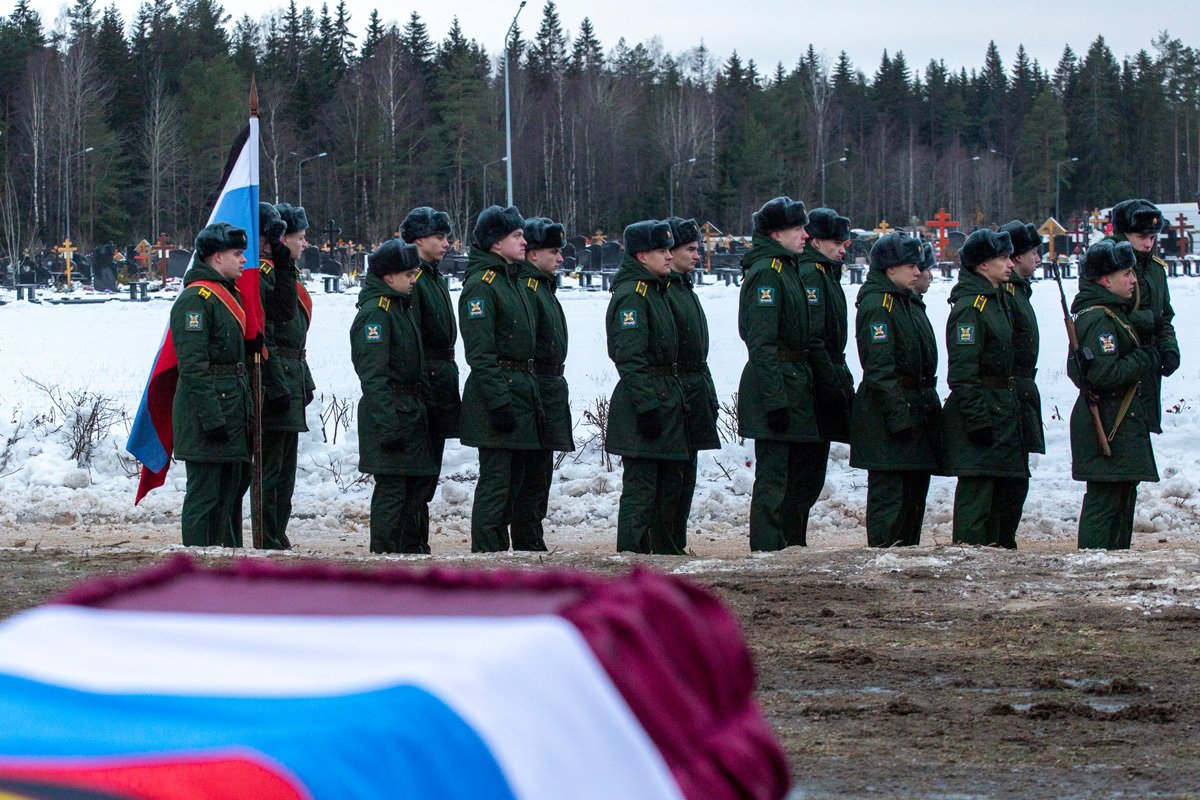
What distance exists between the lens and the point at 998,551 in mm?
7984

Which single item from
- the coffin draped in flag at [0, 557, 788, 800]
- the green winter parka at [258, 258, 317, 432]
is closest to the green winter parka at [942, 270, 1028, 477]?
the green winter parka at [258, 258, 317, 432]

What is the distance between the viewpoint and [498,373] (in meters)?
8.96

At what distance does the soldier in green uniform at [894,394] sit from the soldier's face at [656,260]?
3.51ft

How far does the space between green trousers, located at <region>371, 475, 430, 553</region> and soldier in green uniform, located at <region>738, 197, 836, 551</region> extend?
1837mm

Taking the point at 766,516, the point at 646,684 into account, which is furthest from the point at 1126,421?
the point at 646,684

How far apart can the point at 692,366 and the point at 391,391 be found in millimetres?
1630

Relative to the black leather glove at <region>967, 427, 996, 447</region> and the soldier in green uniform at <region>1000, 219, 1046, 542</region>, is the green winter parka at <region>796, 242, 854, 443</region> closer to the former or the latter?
the black leather glove at <region>967, 427, 996, 447</region>

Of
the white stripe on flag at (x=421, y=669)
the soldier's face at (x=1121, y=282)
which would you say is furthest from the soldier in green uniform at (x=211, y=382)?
the white stripe on flag at (x=421, y=669)

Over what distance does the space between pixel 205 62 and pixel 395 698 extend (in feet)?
250

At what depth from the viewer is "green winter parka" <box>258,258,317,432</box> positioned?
930cm

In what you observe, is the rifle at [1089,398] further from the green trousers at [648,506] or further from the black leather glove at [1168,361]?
the green trousers at [648,506]

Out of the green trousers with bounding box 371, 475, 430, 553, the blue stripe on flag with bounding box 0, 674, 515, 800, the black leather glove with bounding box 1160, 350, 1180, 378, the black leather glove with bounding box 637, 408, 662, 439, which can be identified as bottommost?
the green trousers with bounding box 371, 475, 430, 553

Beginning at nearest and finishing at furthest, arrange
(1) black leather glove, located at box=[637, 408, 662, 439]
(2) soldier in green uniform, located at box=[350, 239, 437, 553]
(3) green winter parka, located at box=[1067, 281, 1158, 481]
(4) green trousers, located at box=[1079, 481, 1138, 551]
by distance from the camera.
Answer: (3) green winter parka, located at box=[1067, 281, 1158, 481]
(4) green trousers, located at box=[1079, 481, 1138, 551]
(1) black leather glove, located at box=[637, 408, 662, 439]
(2) soldier in green uniform, located at box=[350, 239, 437, 553]

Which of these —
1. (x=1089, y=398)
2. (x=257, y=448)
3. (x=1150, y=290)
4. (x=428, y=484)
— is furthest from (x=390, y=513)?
(x=1150, y=290)
